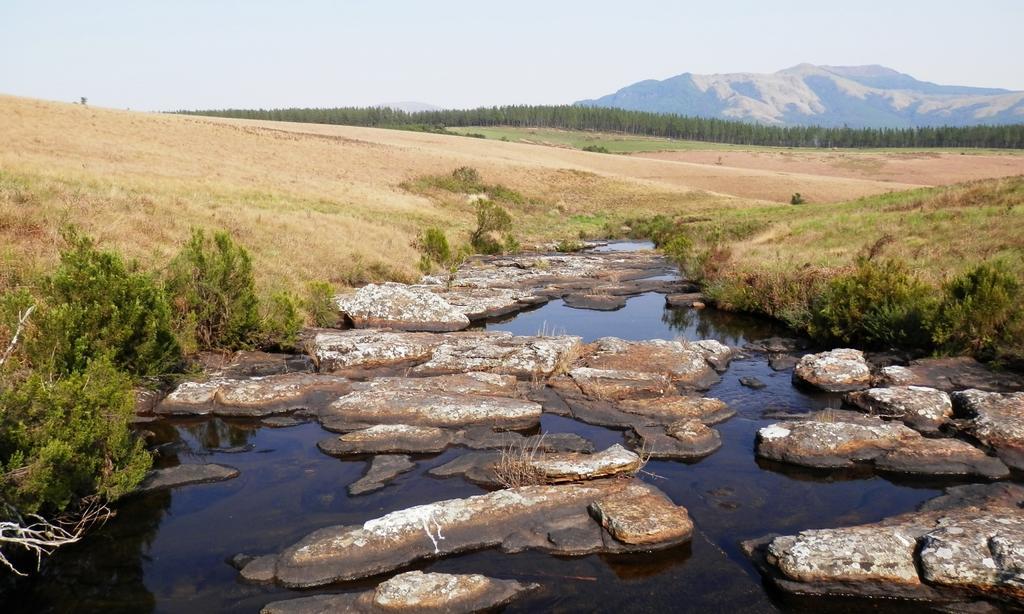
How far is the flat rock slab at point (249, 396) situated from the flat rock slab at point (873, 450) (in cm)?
861

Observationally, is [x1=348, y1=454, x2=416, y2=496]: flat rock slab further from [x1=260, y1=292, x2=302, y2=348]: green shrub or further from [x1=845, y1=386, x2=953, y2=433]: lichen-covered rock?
[x1=845, y1=386, x2=953, y2=433]: lichen-covered rock

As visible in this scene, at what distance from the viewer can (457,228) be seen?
44125mm

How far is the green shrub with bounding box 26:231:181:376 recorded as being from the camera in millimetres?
10859

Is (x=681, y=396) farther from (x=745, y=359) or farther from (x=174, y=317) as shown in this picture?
(x=174, y=317)

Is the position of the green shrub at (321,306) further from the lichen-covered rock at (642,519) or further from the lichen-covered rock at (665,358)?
the lichen-covered rock at (642,519)

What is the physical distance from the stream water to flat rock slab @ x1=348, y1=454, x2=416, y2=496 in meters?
0.15

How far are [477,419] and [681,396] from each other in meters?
4.44

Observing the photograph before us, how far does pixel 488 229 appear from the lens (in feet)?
131

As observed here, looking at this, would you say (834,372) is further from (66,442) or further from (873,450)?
(66,442)

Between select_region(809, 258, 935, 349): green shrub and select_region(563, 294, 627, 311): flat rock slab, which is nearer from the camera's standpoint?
select_region(809, 258, 935, 349): green shrub

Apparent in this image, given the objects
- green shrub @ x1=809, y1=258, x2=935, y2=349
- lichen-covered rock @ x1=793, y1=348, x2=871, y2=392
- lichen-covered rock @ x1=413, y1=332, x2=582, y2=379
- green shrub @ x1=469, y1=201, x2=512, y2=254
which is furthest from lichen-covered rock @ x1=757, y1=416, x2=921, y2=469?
green shrub @ x1=469, y1=201, x2=512, y2=254

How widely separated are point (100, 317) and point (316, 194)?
3279 centimetres

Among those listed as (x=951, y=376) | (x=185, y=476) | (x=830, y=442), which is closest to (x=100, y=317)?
(x=185, y=476)

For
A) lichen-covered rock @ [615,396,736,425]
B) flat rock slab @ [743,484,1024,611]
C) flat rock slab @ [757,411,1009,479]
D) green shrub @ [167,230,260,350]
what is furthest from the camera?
green shrub @ [167,230,260,350]
